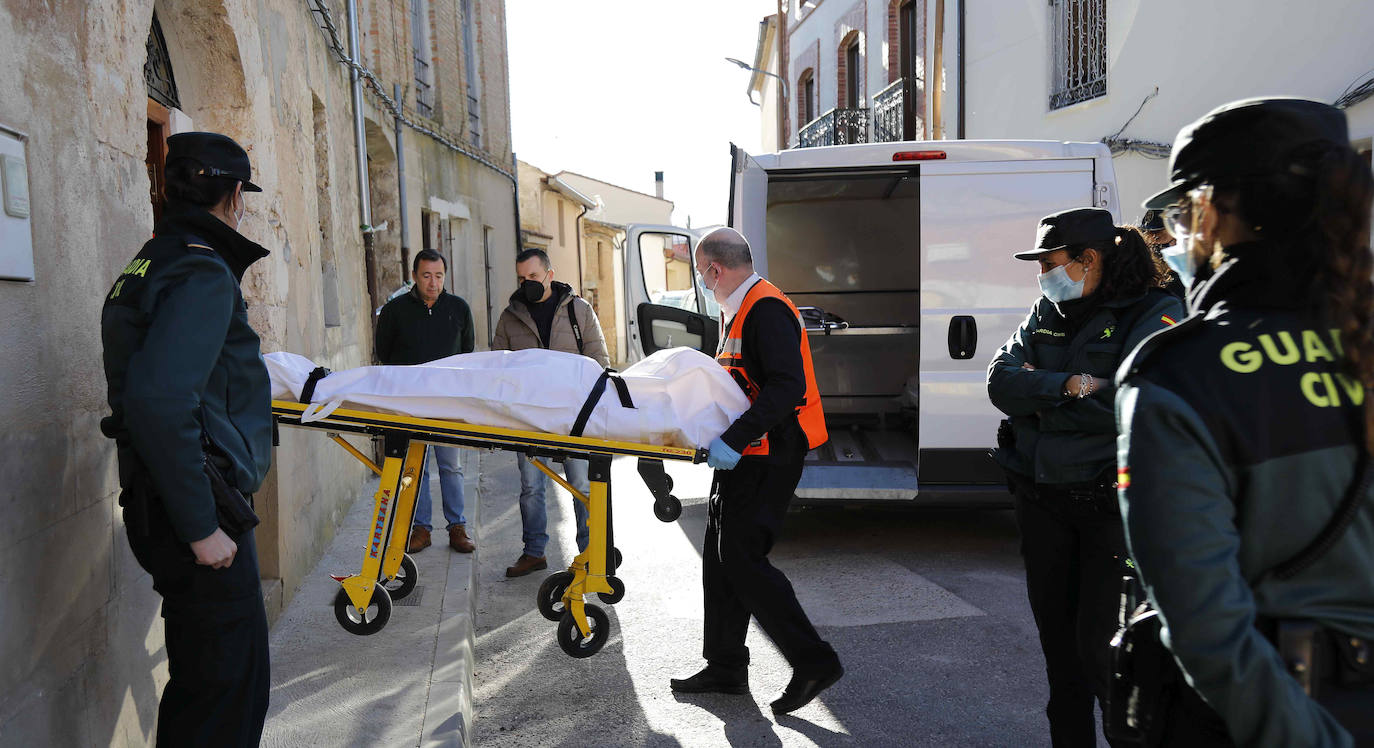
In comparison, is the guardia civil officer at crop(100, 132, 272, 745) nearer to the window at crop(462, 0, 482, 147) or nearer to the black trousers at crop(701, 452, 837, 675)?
the black trousers at crop(701, 452, 837, 675)

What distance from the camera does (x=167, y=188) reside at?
250 cm

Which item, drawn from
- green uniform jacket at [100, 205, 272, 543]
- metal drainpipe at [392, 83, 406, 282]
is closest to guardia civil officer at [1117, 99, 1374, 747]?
green uniform jacket at [100, 205, 272, 543]

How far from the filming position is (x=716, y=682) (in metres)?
3.97

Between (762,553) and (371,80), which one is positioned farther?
(371,80)

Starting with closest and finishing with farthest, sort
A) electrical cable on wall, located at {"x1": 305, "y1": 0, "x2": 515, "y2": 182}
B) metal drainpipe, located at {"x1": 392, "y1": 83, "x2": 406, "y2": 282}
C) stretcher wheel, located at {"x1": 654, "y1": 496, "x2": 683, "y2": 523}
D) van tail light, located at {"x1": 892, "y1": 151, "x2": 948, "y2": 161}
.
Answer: stretcher wheel, located at {"x1": 654, "y1": 496, "x2": 683, "y2": 523}
van tail light, located at {"x1": 892, "y1": 151, "x2": 948, "y2": 161}
electrical cable on wall, located at {"x1": 305, "y1": 0, "x2": 515, "y2": 182}
metal drainpipe, located at {"x1": 392, "y1": 83, "x2": 406, "y2": 282}

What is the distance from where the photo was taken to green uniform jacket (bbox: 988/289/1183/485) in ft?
9.62

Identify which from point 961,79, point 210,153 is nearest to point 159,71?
point 210,153

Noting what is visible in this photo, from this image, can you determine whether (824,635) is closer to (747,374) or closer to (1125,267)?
(747,374)

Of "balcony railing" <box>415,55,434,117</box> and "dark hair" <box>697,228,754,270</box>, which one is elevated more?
"balcony railing" <box>415,55,434,117</box>

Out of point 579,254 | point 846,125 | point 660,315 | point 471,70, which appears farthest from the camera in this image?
point 579,254

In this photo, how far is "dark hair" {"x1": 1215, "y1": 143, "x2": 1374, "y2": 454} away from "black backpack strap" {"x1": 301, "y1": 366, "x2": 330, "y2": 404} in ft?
10.2

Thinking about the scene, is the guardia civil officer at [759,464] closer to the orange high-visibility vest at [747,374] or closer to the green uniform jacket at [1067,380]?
the orange high-visibility vest at [747,374]

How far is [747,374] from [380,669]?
5.99ft

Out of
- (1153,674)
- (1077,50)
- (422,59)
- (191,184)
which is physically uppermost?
(422,59)
